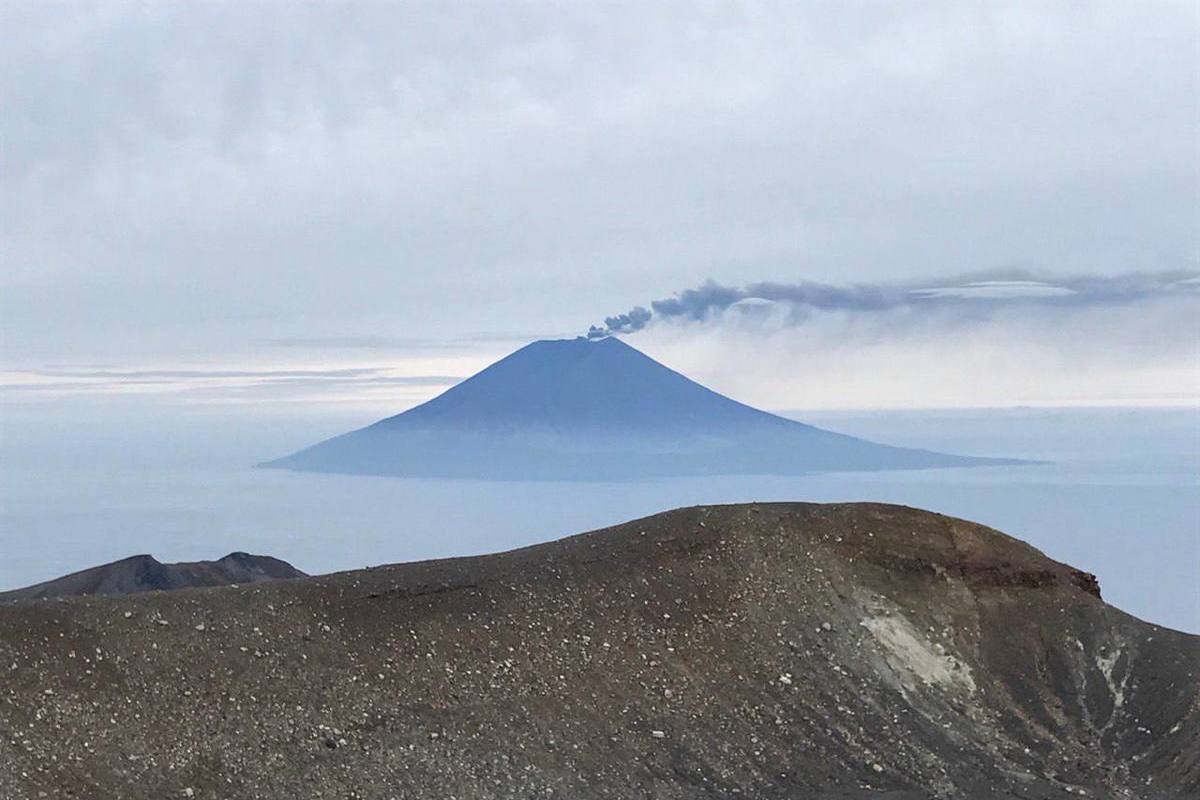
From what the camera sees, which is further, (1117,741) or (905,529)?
(905,529)

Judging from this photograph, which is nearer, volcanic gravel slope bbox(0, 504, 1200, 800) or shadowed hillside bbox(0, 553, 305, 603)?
volcanic gravel slope bbox(0, 504, 1200, 800)

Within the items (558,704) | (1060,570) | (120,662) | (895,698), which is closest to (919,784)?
Result: (895,698)

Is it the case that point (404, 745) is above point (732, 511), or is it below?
below

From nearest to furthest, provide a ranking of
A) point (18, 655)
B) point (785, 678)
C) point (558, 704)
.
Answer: point (18, 655)
point (558, 704)
point (785, 678)

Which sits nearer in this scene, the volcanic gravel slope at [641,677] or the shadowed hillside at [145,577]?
the volcanic gravel slope at [641,677]

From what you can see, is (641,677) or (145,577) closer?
(641,677)

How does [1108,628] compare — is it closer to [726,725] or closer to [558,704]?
[726,725]

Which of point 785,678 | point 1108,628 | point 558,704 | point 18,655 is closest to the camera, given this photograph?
point 18,655

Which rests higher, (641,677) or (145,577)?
(641,677)
